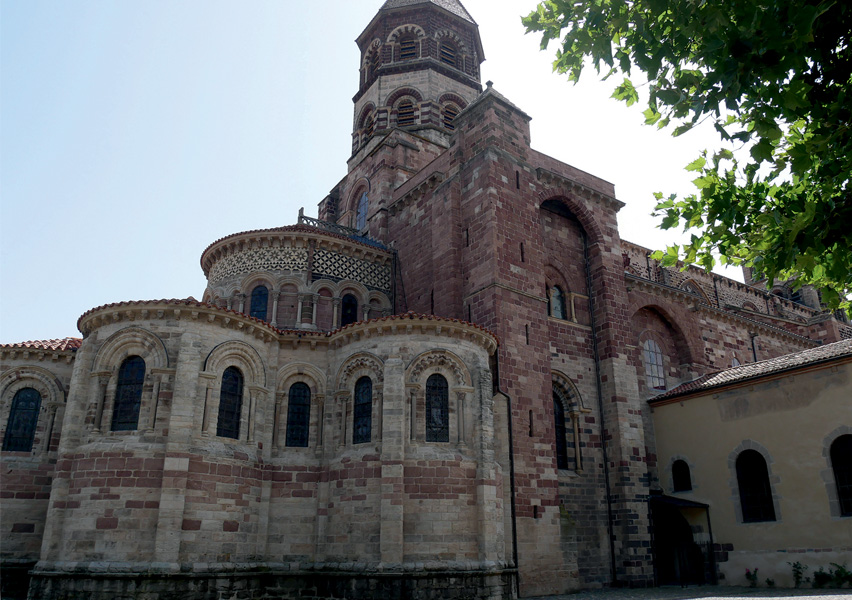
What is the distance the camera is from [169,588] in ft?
46.0

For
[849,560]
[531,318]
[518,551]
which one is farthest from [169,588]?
[849,560]

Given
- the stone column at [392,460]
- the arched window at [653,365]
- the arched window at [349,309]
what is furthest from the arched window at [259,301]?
the arched window at [653,365]

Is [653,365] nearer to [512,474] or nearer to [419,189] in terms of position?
[512,474]

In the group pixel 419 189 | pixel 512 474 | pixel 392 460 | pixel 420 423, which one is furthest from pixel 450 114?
pixel 392 460

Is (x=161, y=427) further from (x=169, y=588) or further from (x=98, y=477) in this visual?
(x=169, y=588)

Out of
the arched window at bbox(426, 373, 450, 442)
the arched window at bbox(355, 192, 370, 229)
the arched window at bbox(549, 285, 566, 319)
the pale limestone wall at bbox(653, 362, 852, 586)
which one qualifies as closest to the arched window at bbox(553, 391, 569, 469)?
the arched window at bbox(549, 285, 566, 319)

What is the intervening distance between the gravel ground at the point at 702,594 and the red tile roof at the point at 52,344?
14.9 meters

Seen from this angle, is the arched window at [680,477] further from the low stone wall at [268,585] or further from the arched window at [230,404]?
the arched window at [230,404]

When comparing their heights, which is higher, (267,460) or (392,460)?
(267,460)

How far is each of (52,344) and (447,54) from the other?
22.5 metres

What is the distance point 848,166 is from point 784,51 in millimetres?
1469

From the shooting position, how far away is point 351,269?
2302 cm

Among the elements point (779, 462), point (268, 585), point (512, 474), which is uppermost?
point (779, 462)

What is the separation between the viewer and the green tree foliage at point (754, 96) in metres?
6.38
